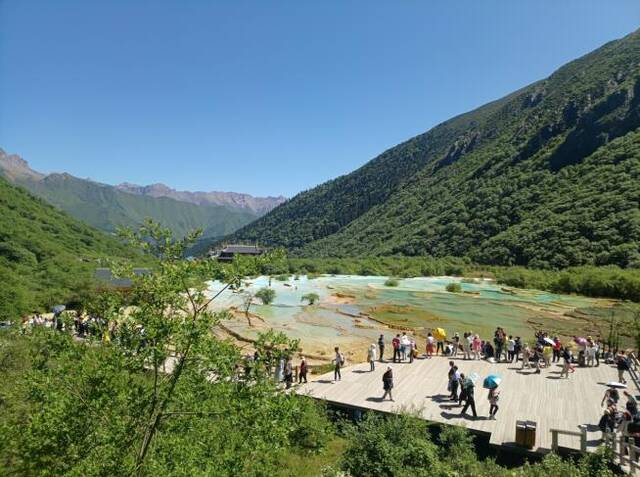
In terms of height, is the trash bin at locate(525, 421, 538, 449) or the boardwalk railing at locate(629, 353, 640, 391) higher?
the trash bin at locate(525, 421, 538, 449)

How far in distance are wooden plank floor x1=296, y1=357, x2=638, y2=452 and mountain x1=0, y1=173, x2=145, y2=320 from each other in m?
11.6

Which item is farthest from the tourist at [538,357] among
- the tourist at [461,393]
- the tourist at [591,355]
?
the tourist at [461,393]

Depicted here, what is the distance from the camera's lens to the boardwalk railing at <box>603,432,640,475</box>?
417 inches

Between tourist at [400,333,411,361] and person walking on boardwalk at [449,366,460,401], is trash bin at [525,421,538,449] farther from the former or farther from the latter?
tourist at [400,333,411,361]

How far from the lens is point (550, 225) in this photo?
99.1 metres

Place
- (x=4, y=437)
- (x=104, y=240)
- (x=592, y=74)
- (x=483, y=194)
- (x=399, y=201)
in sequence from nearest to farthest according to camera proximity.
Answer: (x=4, y=437) < (x=104, y=240) < (x=483, y=194) < (x=592, y=74) < (x=399, y=201)

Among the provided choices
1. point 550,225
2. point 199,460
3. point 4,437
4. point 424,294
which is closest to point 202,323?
point 199,460

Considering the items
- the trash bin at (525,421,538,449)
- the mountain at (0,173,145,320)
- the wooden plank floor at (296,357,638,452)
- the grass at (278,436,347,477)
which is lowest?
the grass at (278,436,347,477)

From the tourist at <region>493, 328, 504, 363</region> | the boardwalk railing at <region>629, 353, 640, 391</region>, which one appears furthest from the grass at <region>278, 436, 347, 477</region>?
the boardwalk railing at <region>629, 353, 640, 391</region>

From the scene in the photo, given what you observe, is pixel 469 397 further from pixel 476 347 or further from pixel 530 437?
pixel 476 347

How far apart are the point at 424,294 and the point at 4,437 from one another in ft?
217

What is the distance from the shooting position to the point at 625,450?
38.3ft

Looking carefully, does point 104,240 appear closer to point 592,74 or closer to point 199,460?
point 199,460

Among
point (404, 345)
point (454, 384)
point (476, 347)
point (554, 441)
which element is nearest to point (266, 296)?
point (404, 345)
